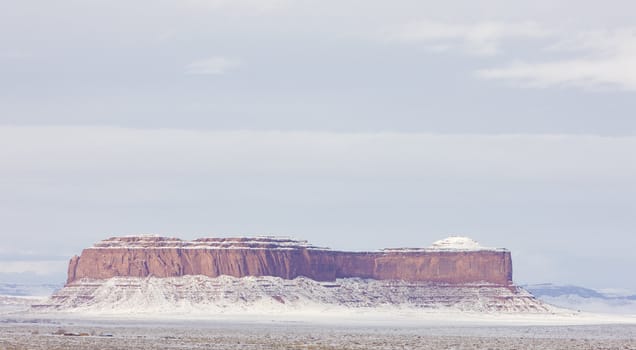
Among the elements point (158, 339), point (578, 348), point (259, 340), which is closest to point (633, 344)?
point (578, 348)

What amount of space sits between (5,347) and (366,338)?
1781 inches

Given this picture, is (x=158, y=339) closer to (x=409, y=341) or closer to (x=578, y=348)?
(x=409, y=341)

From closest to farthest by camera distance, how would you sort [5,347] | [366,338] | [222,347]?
[5,347] < [222,347] < [366,338]

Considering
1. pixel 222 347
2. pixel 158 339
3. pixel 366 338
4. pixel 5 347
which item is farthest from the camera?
pixel 366 338

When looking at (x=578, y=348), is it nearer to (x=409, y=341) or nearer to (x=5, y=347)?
(x=409, y=341)

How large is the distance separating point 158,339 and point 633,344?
142 feet

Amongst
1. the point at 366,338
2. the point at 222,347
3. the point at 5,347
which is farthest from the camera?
the point at 366,338

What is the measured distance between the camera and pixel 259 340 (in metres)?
147

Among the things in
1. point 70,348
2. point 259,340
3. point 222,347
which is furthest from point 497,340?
point 70,348

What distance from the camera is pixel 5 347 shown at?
121 metres

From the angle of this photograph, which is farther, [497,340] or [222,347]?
[497,340]

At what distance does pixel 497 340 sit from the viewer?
514 ft

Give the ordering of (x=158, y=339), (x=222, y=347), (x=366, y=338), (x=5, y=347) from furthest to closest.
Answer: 1. (x=366, y=338)
2. (x=158, y=339)
3. (x=222, y=347)
4. (x=5, y=347)

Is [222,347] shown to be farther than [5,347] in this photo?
Yes
